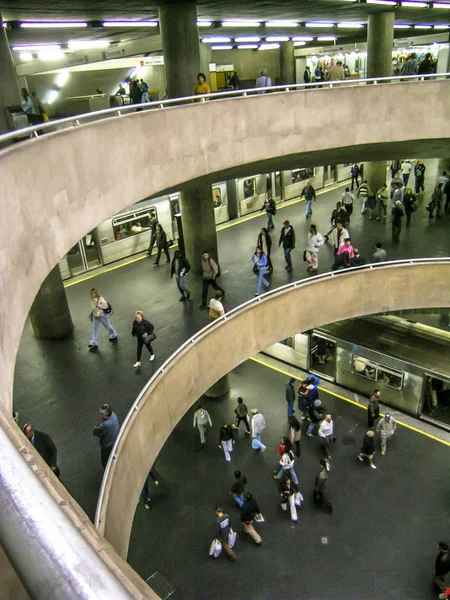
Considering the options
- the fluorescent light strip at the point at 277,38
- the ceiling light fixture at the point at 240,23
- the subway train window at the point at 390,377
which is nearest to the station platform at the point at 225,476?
the subway train window at the point at 390,377

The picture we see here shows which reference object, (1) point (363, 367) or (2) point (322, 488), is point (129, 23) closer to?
(1) point (363, 367)

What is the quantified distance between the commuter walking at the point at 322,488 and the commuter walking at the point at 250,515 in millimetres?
1746

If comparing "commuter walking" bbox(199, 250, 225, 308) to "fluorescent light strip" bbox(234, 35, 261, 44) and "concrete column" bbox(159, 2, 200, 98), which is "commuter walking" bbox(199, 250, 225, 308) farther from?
"fluorescent light strip" bbox(234, 35, 261, 44)

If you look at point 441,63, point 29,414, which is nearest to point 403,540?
point 29,414

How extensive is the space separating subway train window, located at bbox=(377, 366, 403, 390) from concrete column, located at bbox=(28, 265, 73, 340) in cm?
1011

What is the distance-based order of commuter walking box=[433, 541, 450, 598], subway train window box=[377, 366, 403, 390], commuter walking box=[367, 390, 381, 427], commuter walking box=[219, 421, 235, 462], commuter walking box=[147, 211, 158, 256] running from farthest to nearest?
commuter walking box=[147, 211, 158, 256] → subway train window box=[377, 366, 403, 390] → commuter walking box=[367, 390, 381, 427] → commuter walking box=[219, 421, 235, 462] → commuter walking box=[433, 541, 450, 598]

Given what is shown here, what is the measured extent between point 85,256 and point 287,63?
19.6 m

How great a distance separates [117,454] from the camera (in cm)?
794

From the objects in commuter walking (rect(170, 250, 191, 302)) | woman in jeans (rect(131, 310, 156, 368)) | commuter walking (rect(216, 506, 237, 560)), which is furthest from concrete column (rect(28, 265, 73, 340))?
commuter walking (rect(216, 506, 237, 560))

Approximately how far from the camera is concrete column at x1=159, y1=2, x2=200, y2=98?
12.1 m

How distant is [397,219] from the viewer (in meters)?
16.7

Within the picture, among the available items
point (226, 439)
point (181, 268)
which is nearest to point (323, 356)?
point (226, 439)

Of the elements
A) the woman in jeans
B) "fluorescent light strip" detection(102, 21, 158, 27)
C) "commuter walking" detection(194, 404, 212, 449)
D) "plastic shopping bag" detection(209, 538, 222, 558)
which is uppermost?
"fluorescent light strip" detection(102, 21, 158, 27)

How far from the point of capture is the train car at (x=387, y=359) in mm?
15781
